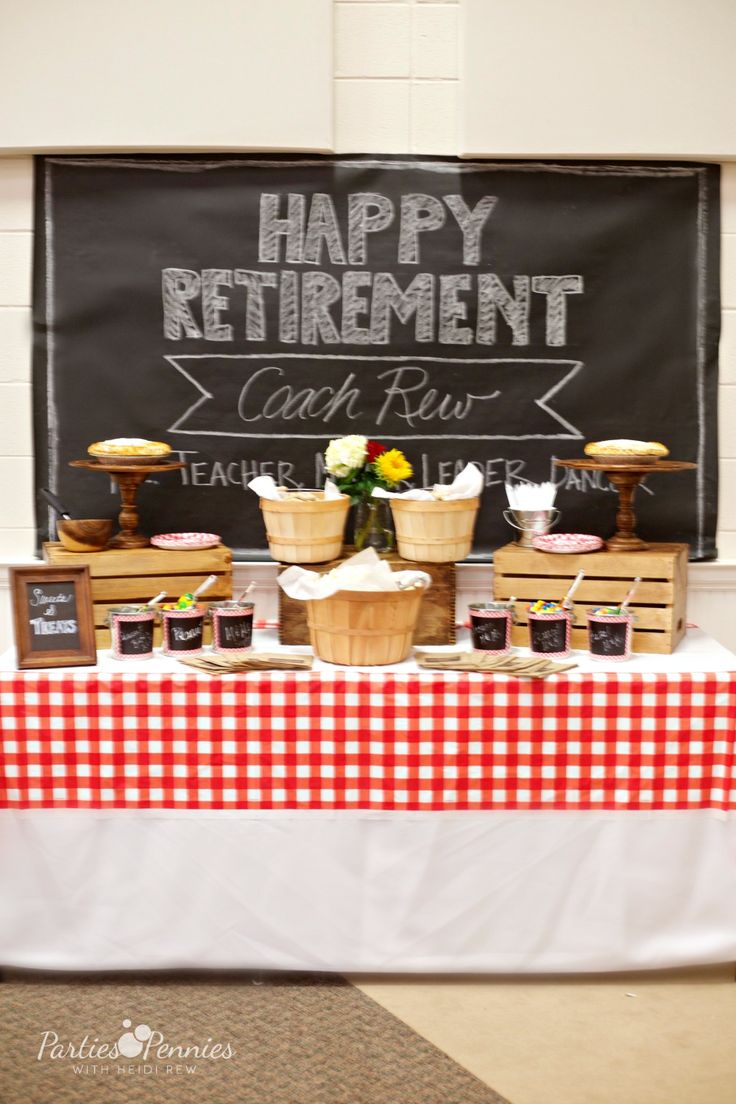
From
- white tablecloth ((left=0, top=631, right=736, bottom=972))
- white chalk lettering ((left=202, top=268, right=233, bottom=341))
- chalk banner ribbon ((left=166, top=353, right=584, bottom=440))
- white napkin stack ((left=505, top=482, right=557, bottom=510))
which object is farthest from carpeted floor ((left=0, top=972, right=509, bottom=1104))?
white chalk lettering ((left=202, top=268, right=233, bottom=341))

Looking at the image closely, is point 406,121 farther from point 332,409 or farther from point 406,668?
point 406,668

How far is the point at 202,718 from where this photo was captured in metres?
2.55

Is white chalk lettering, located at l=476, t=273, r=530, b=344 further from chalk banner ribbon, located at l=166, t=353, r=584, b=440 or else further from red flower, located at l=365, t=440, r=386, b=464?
red flower, located at l=365, t=440, r=386, b=464

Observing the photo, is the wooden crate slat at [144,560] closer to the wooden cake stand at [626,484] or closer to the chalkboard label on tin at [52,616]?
the chalkboard label on tin at [52,616]

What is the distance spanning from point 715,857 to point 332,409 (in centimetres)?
157

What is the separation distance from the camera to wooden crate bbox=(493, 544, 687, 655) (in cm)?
271

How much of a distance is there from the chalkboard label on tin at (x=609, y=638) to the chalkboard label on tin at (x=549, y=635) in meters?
0.07

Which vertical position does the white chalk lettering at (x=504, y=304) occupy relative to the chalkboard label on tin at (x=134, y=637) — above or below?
above

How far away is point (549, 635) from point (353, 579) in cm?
53

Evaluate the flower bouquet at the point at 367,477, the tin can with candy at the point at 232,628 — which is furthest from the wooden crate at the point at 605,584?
the tin can with candy at the point at 232,628

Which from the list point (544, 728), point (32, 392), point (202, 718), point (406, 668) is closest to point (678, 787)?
point (544, 728)

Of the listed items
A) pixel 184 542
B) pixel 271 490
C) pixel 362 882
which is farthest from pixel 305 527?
pixel 362 882

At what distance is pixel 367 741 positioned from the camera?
2.55 meters

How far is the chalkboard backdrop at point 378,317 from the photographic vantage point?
3027mm
